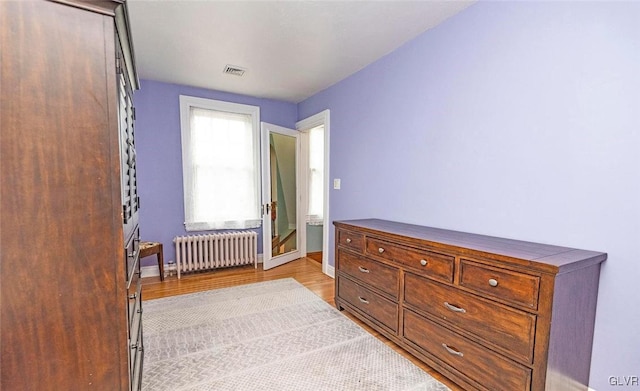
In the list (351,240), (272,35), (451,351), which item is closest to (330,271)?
(351,240)

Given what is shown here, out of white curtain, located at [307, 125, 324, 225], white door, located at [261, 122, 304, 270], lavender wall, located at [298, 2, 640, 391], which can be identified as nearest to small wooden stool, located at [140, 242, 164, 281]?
white door, located at [261, 122, 304, 270]

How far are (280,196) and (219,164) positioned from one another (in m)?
1.02

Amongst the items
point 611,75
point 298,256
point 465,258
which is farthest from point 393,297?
point 298,256

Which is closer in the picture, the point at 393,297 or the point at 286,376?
the point at 286,376

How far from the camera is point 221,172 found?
12.8ft

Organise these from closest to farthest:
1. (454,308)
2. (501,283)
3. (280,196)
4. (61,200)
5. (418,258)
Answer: (61,200) < (501,283) < (454,308) < (418,258) < (280,196)

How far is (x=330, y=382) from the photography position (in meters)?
1.70

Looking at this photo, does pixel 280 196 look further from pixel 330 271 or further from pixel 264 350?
pixel 264 350

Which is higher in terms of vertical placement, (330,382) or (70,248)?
(70,248)

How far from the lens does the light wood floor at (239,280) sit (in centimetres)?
315

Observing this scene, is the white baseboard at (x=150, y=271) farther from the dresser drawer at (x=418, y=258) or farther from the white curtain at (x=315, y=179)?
the dresser drawer at (x=418, y=258)

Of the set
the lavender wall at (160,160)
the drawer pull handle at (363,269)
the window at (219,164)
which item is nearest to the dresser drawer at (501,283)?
the drawer pull handle at (363,269)

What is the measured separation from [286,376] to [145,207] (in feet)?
9.44

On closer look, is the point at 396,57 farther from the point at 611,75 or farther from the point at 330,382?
the point at 330,382
